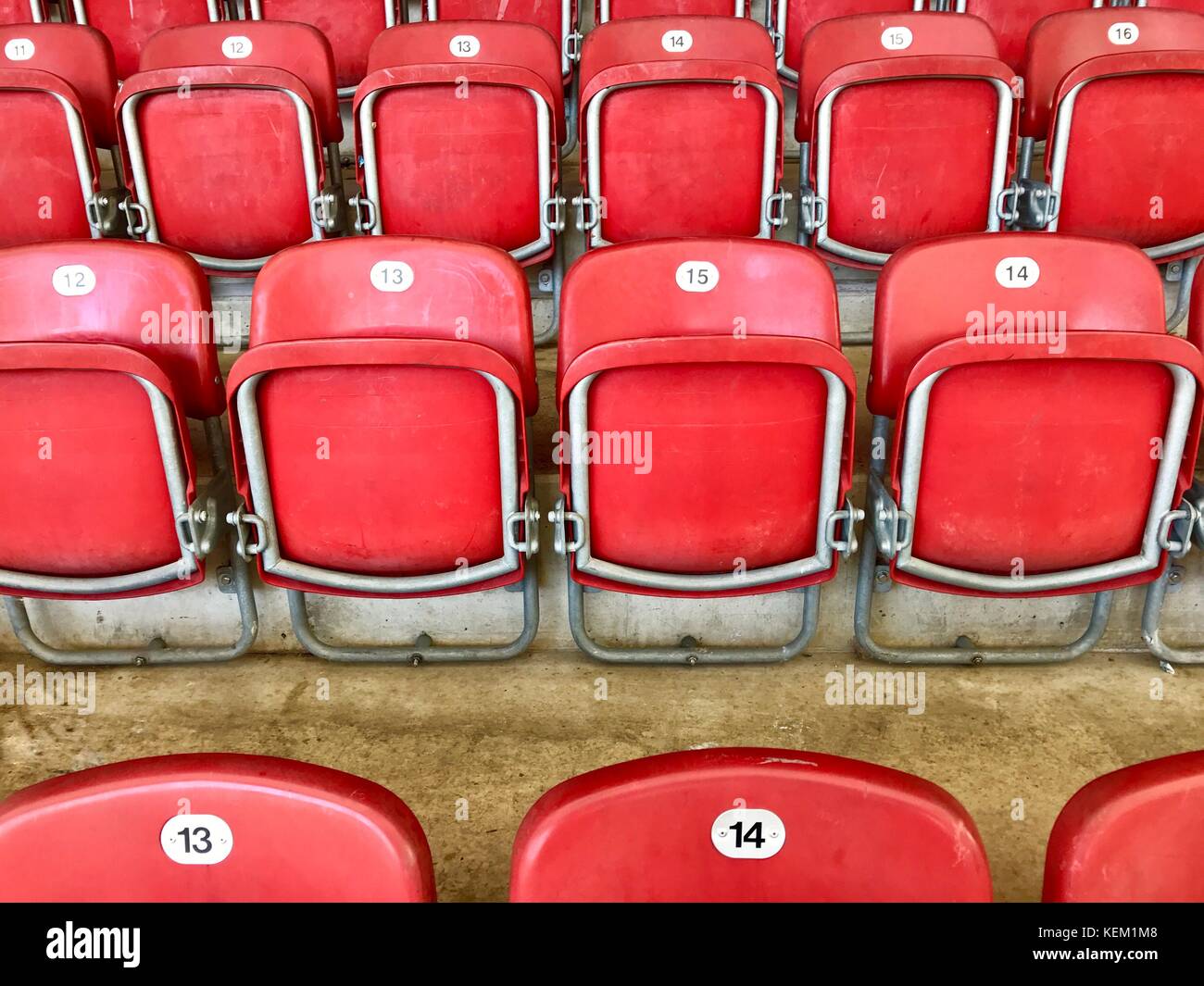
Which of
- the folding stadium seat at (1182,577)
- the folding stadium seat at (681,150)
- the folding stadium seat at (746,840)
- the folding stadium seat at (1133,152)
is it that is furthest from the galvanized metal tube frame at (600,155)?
the folding stadium seat at (746,840)

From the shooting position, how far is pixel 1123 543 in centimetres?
132

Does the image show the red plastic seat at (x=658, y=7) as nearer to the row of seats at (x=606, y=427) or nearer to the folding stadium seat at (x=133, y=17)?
the folding stadium seat at (x=133, y=17)

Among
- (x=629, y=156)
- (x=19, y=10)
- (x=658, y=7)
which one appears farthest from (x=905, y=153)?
(x=19, y=10)

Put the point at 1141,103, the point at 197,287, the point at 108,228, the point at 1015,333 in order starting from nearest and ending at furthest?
the point at 1015,333, the point at 197,287, the point at 1141,103, the point at 108,228

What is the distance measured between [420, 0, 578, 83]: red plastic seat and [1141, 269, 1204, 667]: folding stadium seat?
178cm

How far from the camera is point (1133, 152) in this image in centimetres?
183

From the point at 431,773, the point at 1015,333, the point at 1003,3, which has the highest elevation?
the point at 1003,3

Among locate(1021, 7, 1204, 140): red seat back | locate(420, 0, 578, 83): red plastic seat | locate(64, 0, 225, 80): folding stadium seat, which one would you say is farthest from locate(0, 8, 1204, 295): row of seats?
locate(64, 0, 225, 80): folding stadium seat
